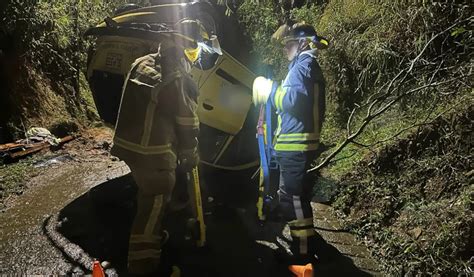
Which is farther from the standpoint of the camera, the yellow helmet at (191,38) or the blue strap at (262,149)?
the blue strap at (262,149)

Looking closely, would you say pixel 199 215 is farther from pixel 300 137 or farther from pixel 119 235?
pixel 300 137

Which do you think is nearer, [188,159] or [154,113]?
[154,113]

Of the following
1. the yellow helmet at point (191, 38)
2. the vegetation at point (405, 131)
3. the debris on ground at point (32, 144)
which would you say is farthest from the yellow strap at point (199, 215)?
the debris on ground at point (32, 144)

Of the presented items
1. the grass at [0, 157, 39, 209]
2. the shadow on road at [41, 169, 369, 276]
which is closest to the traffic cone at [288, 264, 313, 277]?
the shadow on road at [41, 169, 369, 276]

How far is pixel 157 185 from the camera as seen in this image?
281cm

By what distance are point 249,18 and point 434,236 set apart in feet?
19.0

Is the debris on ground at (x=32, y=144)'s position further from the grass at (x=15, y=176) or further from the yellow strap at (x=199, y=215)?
the yellow strap at (x=199, y=215)

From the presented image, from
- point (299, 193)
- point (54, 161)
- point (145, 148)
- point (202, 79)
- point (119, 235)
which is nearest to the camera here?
point (145, 148)

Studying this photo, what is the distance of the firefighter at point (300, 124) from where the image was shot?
3082 millimetres

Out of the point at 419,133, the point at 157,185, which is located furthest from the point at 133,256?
the point at 419,133

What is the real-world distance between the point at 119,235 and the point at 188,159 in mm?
1149

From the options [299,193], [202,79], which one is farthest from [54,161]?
[299,193]

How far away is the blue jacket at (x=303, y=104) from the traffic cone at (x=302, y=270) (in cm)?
90

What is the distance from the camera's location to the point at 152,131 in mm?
2773
